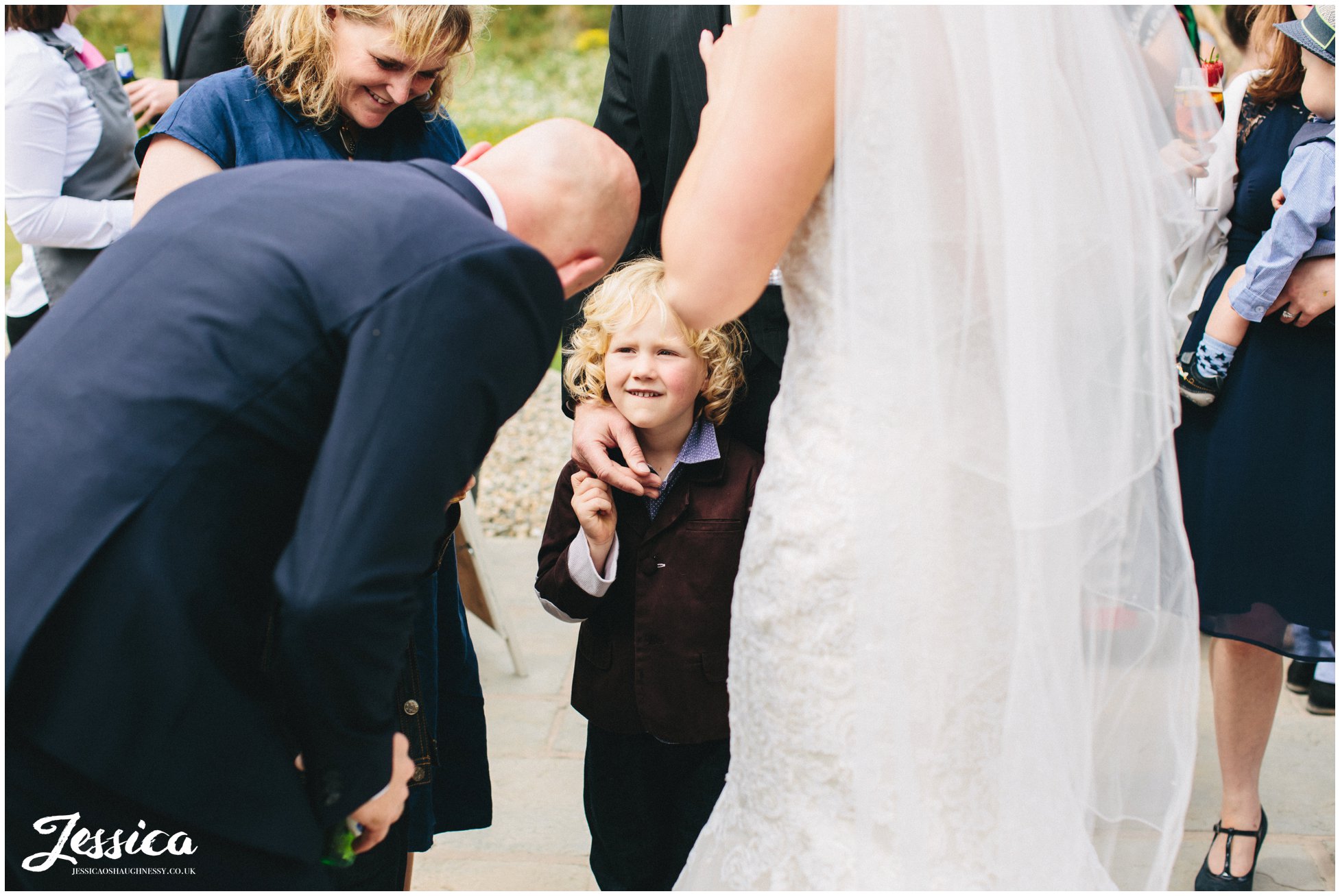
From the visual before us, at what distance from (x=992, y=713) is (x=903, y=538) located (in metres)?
0.33

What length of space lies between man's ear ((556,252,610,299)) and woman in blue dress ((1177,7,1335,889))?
5.37ft

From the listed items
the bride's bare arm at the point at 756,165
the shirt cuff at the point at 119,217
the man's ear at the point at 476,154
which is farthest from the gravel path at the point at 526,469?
the bride's bare arm at the point at 756,165

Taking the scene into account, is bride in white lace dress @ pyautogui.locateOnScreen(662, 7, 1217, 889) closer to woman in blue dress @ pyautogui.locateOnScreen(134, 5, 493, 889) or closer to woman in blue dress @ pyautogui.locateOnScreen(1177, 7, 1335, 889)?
woman in blue dress @ pyautogui.locateOnScreen(134, 5, 493, 889)

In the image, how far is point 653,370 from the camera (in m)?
2.13

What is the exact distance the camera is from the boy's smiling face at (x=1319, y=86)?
2322mm

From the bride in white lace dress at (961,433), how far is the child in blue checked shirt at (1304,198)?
902mm

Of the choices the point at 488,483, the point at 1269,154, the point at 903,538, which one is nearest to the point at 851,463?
the point at 903,538

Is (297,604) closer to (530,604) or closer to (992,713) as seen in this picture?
(992,713)

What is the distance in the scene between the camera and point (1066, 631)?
1.58 m

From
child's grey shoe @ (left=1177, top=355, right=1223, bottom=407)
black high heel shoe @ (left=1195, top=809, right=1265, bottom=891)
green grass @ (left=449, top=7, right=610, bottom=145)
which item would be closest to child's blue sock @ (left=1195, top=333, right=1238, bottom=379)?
child's grey shoe @ (left=1177, top=355, right=1223, bottom=407)

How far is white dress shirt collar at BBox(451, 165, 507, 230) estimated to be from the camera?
1565mm

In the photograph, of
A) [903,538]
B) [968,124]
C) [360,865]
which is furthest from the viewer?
[360,865]

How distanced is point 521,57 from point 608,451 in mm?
12074

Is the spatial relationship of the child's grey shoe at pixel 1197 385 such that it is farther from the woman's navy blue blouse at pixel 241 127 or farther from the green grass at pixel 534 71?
the green grass at pixel 534 71
